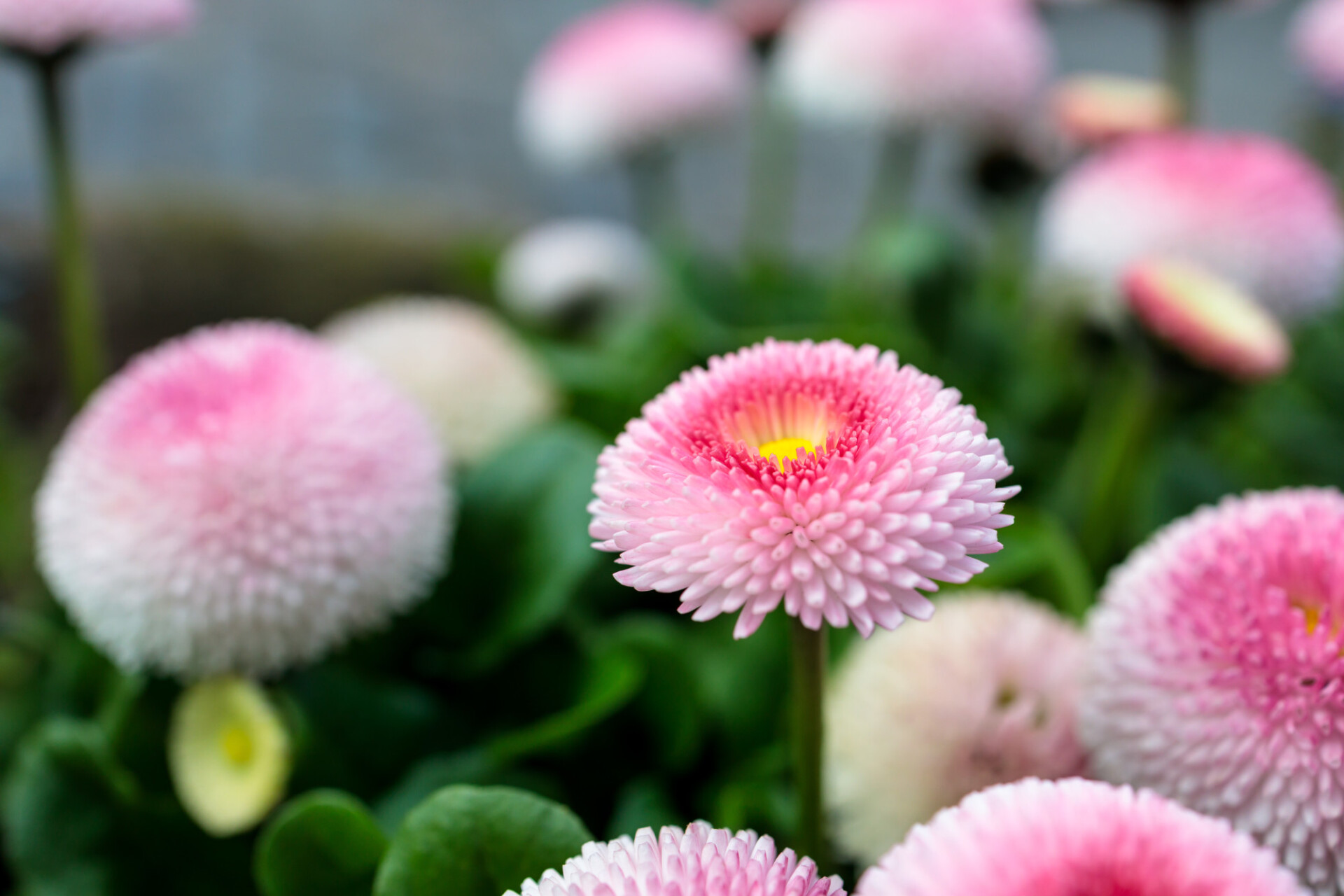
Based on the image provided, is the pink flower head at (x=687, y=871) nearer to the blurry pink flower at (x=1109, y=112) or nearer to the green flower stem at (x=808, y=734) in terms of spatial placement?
the green flower stem at (x=808, y=734)

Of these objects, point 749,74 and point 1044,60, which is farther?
point 749,74

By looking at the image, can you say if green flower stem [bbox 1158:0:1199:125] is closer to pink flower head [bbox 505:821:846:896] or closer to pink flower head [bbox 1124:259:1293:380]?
pink flower head [bbox 1124:259:1293:380]

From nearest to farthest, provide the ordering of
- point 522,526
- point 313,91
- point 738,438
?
point 738,438 < point 522,526 < point 313,91

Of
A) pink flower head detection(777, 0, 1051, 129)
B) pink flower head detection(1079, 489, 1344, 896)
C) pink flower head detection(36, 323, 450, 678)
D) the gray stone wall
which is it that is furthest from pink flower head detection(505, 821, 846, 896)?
the gray stone wall

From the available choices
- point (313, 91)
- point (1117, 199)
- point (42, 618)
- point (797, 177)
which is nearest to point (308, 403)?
point (42, 618)

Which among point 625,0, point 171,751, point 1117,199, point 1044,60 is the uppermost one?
point 625,0

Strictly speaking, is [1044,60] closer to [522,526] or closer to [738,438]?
[522,526]

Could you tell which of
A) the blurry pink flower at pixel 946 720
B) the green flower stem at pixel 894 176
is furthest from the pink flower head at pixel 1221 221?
the blurry pink flower at pixel 946 720
